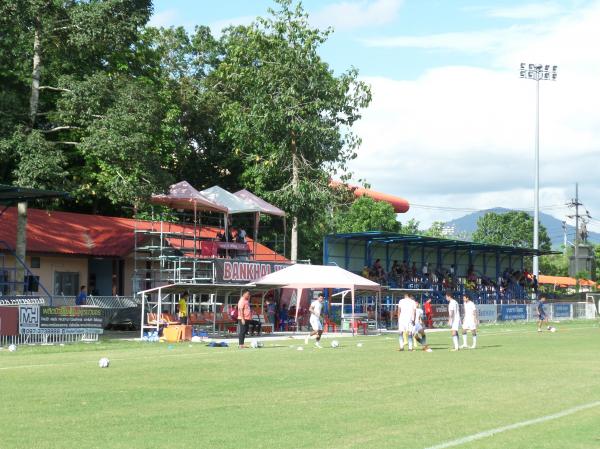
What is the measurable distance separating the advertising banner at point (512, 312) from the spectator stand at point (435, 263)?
146 inches

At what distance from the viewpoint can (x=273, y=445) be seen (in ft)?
37.8

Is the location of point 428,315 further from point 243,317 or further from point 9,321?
point 9,321

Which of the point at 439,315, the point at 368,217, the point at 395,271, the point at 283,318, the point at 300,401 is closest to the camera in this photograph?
the point at 300,401

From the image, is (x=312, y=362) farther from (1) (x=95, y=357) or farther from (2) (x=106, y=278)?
(2) (x=106, y=278)

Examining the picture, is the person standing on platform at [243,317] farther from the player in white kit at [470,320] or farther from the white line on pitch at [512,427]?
the white line on pitch at [512,427]

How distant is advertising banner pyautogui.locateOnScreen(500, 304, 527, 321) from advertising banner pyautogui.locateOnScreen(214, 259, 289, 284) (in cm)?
1912

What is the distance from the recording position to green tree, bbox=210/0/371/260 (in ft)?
181

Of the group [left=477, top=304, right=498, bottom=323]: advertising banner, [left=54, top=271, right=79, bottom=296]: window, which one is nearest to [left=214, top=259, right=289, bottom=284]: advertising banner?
[left=54, top=271, right=79, bottom=296]: window

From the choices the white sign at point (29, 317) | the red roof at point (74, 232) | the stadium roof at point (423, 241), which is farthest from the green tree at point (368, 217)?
the white sign at point (29, 317)

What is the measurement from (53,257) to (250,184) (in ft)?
52.6

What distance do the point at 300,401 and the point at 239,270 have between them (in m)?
31.3

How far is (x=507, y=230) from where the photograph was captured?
4875 inches

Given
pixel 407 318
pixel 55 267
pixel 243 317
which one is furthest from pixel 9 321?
pixel 55 267

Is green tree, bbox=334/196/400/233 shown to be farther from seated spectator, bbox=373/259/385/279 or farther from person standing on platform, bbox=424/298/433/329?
person standing on platform, bbox=424/298/433/329
